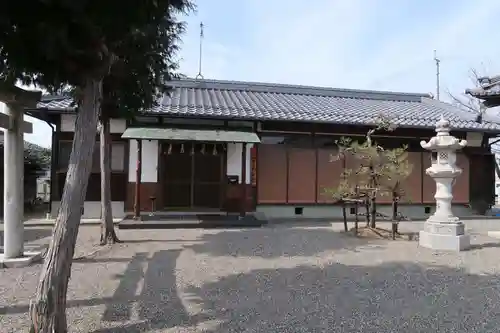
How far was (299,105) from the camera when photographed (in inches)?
555

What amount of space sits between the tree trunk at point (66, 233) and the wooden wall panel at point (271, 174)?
28.8 feet

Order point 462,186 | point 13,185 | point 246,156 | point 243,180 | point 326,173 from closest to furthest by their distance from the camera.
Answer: point 13,185 → point 243,180 → point 246,156 → point 326,173 → point 462,186

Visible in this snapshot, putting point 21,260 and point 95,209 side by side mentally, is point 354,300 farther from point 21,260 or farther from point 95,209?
point 95,209

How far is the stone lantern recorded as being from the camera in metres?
7.44

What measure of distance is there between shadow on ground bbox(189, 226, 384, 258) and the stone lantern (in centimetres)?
105

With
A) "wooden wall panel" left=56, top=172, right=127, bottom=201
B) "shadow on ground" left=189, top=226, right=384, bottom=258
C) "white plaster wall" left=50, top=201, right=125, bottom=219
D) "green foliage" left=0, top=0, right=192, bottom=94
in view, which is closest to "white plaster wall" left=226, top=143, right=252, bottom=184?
"shadow on ground" left=189, top=226, right=384, bottom=258

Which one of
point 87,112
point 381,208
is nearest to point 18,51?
point 87,112

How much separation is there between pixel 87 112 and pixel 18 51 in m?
0.67

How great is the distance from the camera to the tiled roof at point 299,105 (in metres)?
11.7

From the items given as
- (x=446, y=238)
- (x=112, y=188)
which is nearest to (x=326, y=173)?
(x=446, y=238)

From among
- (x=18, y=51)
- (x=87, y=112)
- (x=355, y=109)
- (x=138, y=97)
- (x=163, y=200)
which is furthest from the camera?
(x=355, y=109)

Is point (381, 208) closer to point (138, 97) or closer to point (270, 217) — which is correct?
point (270, 217)

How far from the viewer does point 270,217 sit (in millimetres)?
11883

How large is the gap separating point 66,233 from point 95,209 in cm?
881
